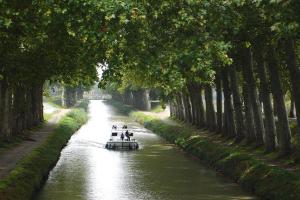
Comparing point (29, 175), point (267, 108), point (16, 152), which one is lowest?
point (29, 175)

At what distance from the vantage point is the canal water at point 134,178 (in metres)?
29.7

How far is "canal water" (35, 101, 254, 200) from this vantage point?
1168 inches

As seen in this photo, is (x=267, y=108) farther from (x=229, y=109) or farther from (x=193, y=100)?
(x=193, y=100)

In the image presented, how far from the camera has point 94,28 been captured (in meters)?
21.1

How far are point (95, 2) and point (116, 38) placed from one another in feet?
5.91

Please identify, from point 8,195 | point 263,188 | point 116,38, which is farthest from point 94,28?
point 263,188

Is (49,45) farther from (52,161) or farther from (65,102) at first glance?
(65,102)

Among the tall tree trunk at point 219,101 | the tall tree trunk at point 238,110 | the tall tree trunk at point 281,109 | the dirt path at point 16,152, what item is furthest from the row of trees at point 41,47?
the tall tree trunk at point 219,101

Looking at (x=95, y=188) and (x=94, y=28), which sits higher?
(x=94, y=28)

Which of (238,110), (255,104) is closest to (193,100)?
(238,110)

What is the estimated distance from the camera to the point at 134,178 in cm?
3572

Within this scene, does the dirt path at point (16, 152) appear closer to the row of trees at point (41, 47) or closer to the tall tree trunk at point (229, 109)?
the row of trees at point (41, 47)

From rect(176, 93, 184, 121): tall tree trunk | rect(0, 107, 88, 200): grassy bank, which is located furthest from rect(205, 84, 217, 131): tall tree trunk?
rect(176, 93, 184, 121): tall tree trunk

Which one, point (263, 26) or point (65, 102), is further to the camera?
point (65, 102)
